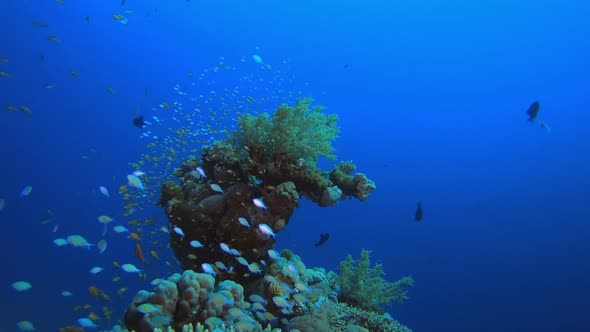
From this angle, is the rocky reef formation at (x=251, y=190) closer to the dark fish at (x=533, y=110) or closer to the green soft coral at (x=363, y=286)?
the green soft coral at (x=363, y=286)

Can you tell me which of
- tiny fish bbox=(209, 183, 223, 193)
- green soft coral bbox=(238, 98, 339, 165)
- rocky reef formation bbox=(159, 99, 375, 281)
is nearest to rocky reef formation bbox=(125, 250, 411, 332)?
rocky reef formation bbox=(159, 99, 375, 281)

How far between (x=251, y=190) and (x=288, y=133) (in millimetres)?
1381

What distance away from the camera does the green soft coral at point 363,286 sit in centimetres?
916

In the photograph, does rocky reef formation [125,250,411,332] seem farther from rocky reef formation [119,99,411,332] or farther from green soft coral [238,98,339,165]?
green soft coral [238,98,339,165]

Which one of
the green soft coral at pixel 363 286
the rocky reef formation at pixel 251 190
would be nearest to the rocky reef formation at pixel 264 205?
Result: the rocky reef formation at pixel 251 190

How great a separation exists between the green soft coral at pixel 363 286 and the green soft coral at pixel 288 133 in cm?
293

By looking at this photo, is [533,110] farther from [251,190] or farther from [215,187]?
[215,187]

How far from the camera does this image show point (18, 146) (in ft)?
198

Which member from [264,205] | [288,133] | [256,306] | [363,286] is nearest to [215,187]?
[264,205]

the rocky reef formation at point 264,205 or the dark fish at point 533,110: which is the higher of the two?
the dark fish at point 533,110

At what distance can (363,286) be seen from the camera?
9250 mm

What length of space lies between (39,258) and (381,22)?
6307 cm

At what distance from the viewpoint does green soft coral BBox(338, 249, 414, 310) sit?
916cm

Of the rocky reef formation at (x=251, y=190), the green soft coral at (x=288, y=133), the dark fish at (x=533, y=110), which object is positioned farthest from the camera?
the dark fish at (x=533, y=110)
